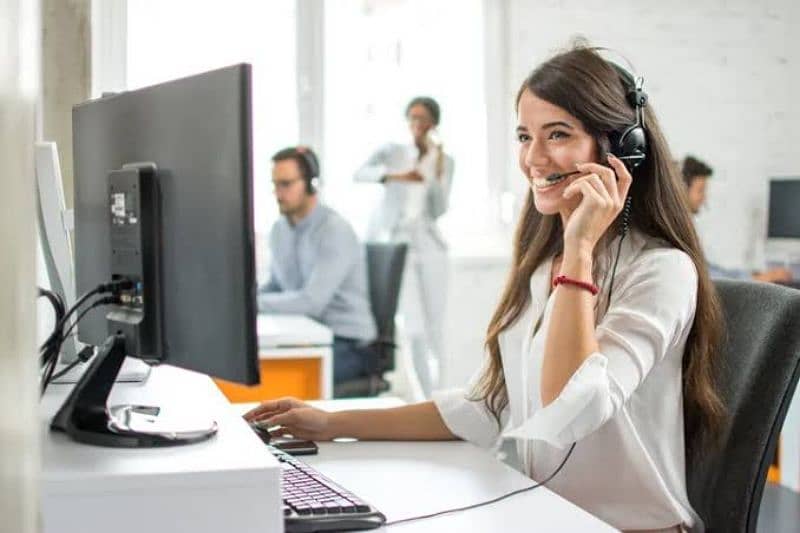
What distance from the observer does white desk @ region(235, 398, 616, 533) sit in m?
1.14

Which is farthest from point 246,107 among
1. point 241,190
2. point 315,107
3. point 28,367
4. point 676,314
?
point 315,107

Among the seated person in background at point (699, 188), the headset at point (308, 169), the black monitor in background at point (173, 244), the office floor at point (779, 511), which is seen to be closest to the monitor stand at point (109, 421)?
the black monitor in background at point (173, 244)

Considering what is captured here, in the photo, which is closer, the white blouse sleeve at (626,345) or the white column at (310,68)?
the white blouse sleeve at (626,345)

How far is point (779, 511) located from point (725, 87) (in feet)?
11.0

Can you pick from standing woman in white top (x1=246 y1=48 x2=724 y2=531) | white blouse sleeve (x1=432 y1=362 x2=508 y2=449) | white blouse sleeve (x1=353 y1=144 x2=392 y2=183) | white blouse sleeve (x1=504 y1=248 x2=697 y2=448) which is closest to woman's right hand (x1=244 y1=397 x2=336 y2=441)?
standing woman in white top (x1=246 y1=48 x2=724 y2=531)

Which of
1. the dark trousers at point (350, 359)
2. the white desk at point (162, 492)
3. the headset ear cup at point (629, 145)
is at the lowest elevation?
the dark trousers at point (350, 359)

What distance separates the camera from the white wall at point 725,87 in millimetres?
5801

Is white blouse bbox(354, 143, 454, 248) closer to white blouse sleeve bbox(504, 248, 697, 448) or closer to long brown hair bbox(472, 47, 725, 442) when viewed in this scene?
long brown hair bbox(472, 47, 725, 442)

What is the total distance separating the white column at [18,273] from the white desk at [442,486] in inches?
22.5

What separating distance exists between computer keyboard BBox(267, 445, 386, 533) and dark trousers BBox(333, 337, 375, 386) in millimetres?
2390

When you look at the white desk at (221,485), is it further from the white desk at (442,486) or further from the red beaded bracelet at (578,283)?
the red beaded bracelet at (578,283)

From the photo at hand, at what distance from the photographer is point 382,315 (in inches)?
148

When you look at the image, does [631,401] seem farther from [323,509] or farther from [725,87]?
[725,87]

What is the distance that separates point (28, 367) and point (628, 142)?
104 centimetres
